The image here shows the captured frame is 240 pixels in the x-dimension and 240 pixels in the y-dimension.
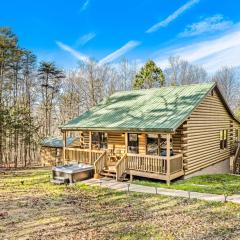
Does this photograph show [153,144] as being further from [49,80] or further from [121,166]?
[49,80]

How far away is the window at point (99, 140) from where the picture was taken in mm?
19469

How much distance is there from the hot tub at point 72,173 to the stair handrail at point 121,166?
202cm

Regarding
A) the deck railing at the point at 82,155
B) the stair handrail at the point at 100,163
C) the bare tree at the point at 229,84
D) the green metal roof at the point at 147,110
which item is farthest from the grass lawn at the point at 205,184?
the bare tree at the point at 229,84

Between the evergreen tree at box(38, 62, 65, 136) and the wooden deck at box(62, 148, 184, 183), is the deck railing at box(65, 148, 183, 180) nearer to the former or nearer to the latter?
the wooden deck at box(62, 148, 184, 183)

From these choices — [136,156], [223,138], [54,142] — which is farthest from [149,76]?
[136,156]

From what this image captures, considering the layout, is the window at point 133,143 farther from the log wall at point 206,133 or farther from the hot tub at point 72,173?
the log wall at point 206,133

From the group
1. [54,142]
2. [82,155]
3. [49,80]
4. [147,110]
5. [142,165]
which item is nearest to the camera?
[142,165]

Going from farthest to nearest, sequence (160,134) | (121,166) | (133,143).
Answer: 1. (133,143)
2. (160,134)
3. (121,166)

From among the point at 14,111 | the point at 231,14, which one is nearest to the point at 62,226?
the point at 14,111

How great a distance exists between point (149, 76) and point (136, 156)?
25140 mm

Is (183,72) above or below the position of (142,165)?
above

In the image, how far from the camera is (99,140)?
19.7 metres

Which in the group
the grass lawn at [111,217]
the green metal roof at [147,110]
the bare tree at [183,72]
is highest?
the bare tree at [183,72]

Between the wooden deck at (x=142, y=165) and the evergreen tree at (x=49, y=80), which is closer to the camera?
the wooden deck at (x=142, y=165)
